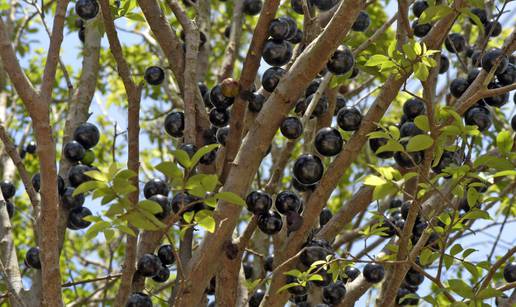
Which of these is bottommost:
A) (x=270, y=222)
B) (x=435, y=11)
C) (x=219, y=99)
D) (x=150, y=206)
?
(x=150, y=206)

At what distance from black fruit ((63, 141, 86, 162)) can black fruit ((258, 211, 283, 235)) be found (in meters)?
1.25

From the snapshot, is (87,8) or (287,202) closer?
(287,202)

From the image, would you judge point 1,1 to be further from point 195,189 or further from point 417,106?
point 195,189

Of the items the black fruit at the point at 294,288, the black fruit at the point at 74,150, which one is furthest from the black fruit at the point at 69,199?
the black fruit at the point at 294,288

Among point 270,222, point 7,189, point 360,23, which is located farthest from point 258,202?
point 7,189

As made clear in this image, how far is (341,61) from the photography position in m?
3.40

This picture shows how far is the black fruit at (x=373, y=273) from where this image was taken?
3799mm

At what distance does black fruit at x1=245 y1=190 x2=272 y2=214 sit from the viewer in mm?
3354

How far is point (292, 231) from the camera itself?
3.45 m

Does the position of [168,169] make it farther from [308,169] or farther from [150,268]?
[308,169]

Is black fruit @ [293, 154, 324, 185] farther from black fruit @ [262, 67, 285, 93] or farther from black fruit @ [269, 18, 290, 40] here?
black fruit @ [269, 18, 290, 40]

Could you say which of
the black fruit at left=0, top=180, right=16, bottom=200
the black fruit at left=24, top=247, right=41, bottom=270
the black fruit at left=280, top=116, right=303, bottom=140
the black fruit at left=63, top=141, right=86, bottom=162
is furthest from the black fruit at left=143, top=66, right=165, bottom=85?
the black fruit at left=280, top=116, right=303, bottom=140

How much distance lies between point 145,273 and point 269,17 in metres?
1.26

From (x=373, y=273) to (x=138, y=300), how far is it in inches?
47.8
